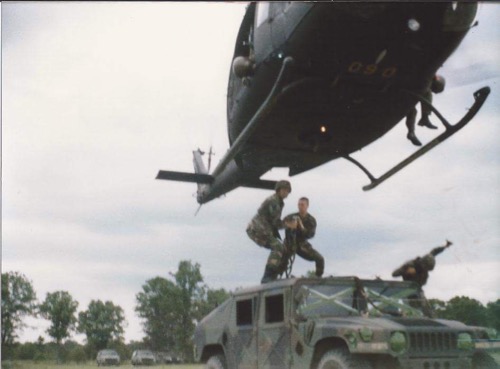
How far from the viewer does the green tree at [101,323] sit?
7.35 m

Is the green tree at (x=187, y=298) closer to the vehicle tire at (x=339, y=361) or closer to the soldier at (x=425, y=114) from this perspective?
the vehicle tire at (x=339, y=361)

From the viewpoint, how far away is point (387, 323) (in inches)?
201

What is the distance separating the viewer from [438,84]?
8.48 metres

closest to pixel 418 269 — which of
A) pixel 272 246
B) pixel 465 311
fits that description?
pixel 465 311

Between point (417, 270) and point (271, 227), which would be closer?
point (417, 270)

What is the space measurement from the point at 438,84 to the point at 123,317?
17.4 ft

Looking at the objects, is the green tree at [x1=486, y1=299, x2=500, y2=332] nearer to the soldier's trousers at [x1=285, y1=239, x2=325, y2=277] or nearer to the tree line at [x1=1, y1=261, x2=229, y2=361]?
the soldier's trousers at [x1=285, y1=239, x2=325, y2=277]

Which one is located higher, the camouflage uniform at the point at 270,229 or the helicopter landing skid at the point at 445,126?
the helicopter landing skid at the point at 445,126

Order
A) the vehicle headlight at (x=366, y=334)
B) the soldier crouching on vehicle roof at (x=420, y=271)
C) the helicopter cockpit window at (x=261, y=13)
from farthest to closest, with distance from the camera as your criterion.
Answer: the helicopter cockpit window at (x=261, y=13)
the soldier crouching on vehicle roof at (x=420, y=271)
the vehicle headlight at (x=366, y=334)

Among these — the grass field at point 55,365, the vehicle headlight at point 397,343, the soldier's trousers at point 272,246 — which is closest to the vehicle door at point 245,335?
the soldier's trousers at point 272,246

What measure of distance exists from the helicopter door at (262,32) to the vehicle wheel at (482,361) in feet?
14.5

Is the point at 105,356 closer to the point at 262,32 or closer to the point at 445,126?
the point at 262,32

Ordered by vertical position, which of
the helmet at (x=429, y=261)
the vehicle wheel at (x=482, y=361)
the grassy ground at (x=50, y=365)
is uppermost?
the helmet at (x=429, y=261)

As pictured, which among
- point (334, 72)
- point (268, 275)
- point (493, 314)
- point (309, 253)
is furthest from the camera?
point (334, 72)
